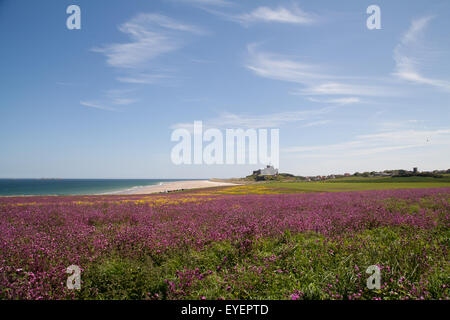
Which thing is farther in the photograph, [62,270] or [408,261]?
[408,261]

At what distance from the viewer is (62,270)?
2.88 metres

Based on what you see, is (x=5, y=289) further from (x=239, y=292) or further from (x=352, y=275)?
(x=352, y=275)

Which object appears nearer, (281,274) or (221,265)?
(281,274)

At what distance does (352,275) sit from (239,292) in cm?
167

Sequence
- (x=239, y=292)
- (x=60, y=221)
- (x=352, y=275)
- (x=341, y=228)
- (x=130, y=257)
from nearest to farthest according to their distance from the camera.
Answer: (x=239, y=292) < (x=352, y=275) < (x=130, y=257) < (x=341, y=228) < (x=60, y=221)

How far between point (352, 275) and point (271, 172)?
111m

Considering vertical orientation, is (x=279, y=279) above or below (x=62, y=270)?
below
